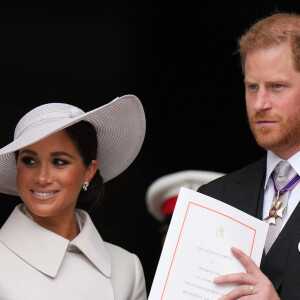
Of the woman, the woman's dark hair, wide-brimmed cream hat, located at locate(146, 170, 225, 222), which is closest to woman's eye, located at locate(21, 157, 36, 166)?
the woman

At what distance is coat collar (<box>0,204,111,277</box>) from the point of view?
11.9 ft

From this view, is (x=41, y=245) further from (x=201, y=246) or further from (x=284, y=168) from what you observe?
(x=284, y=168)

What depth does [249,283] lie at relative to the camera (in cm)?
340

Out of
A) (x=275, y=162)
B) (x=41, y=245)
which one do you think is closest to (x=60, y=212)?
(x=41, y=245)

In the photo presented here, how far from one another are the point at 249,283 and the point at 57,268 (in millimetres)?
713

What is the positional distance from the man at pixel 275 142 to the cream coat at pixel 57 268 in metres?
0.50

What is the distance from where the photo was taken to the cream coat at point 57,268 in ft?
11.7

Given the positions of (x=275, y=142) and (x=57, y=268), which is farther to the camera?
(x=275, y=142)

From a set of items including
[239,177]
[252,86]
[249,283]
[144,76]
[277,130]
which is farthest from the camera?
[144,76]

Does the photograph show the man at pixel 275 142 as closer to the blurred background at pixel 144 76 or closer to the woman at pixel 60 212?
the woman at pixel 60 212

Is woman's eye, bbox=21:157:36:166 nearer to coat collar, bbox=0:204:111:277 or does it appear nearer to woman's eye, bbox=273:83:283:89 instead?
coat collar, bbox=0:204:111:277

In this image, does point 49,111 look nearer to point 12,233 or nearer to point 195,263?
point 12,233

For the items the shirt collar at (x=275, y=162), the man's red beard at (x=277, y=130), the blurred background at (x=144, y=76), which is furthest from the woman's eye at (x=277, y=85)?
the blurred background at (x=144, y=76)

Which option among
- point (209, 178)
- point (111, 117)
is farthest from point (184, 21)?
point (111, 117)
